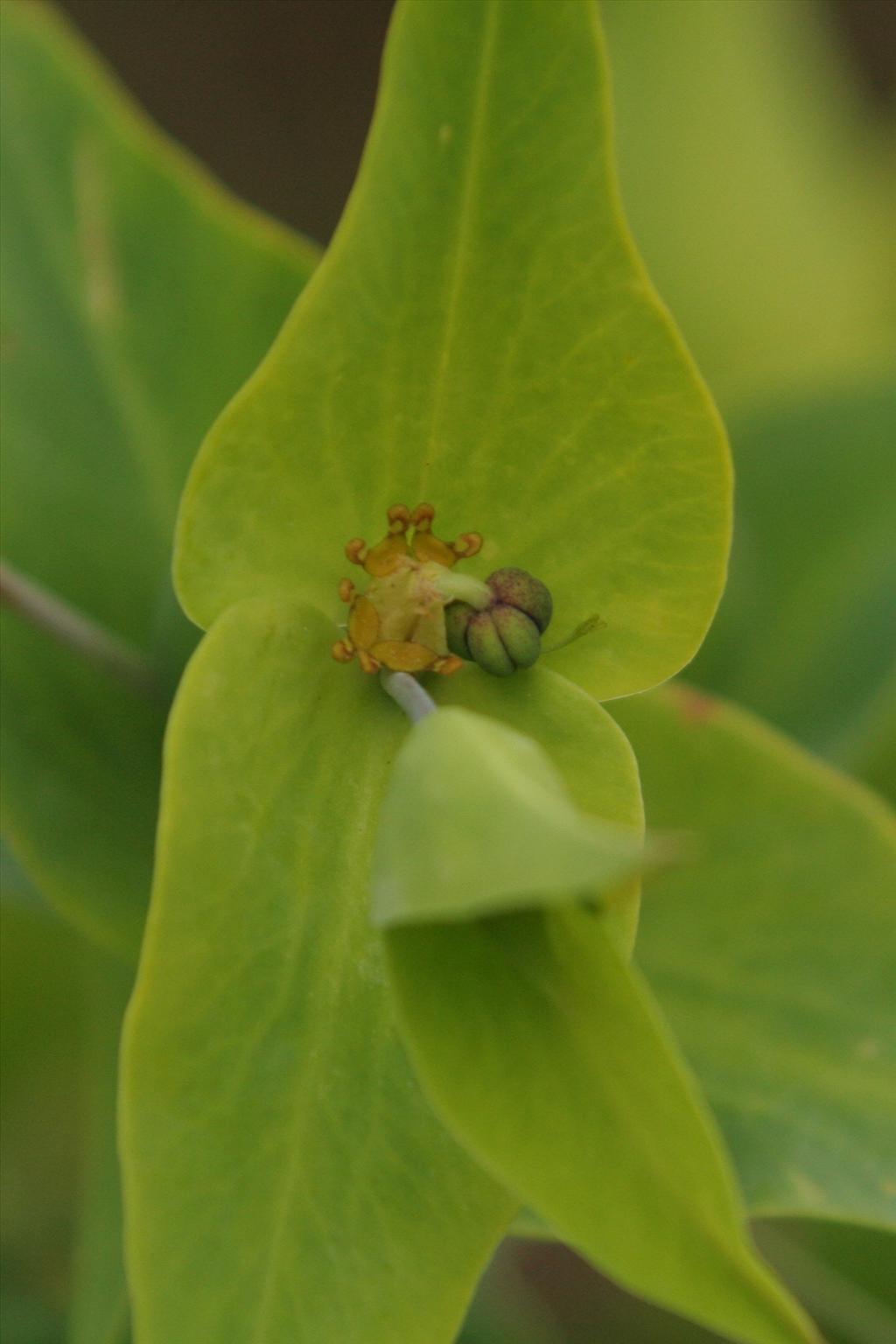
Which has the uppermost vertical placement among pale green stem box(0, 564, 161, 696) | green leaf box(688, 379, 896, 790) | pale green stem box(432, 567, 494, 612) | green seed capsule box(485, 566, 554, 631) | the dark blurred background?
green seed capsule box(485, 566, 554, 631)

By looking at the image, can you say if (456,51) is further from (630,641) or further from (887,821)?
(887,821)

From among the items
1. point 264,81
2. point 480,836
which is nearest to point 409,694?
point 480,836

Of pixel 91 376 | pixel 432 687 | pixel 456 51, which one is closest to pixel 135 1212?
pixel 432 687

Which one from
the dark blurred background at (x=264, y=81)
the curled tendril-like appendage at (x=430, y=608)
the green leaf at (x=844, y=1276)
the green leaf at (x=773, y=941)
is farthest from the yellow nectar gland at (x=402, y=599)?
the dark blurred background at (x=264, y=81)

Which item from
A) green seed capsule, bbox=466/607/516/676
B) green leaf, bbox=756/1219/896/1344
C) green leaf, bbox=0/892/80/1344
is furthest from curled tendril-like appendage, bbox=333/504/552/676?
green leaf, bbox=756/1219/896/1344

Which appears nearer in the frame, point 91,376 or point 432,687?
point 432,687

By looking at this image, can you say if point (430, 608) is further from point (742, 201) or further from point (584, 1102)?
point (742, 201)

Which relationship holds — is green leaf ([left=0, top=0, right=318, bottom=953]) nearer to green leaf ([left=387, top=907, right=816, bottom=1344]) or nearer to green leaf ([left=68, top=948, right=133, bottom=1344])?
green leaf ([left=68, top=948, right=133, bottom=1344])
